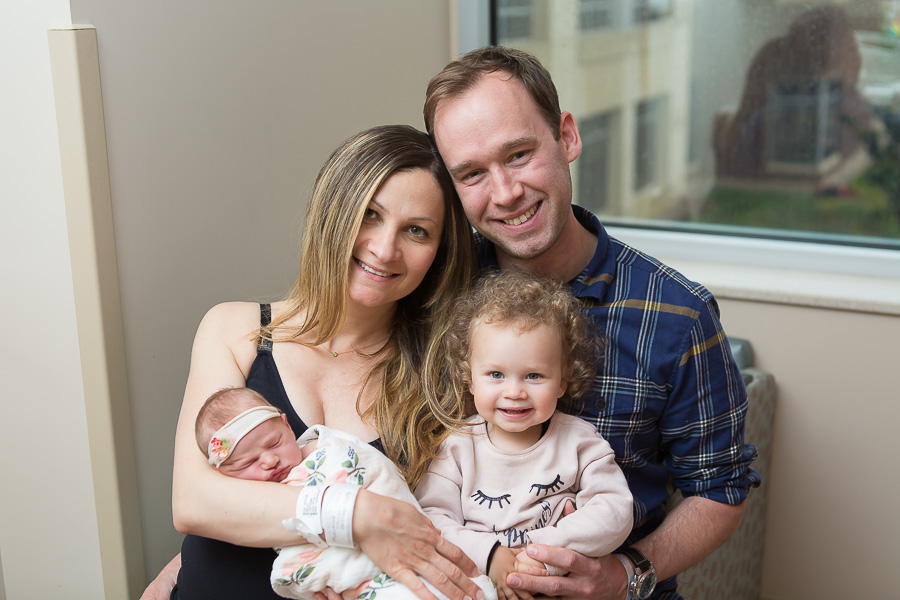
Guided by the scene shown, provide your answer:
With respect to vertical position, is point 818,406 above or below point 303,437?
below

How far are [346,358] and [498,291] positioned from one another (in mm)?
388

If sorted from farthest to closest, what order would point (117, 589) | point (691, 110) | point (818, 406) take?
point (691, 110) < point (818, 406) < point (117, 589)

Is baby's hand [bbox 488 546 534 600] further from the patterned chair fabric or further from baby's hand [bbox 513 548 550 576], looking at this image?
the patterned chair fabric

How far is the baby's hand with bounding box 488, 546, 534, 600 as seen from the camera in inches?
57.2

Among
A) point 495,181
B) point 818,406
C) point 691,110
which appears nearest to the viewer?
point 495,181

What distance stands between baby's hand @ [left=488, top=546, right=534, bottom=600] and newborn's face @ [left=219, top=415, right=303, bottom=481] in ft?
1.31

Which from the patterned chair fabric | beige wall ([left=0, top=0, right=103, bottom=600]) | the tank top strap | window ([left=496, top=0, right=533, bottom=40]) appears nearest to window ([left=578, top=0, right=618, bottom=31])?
window ([left=496, top=0, right=533, bottom=40])

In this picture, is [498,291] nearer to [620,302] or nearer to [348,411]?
[620,302]

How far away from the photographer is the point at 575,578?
149 centimetres

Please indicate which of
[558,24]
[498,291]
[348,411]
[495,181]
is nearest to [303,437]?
[348,411]

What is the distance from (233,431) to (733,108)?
2.11 meters

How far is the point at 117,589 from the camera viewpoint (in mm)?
1887

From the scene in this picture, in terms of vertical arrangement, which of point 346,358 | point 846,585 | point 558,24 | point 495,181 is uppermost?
point 558,24

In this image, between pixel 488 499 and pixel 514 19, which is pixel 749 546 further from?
pixel 514 19
